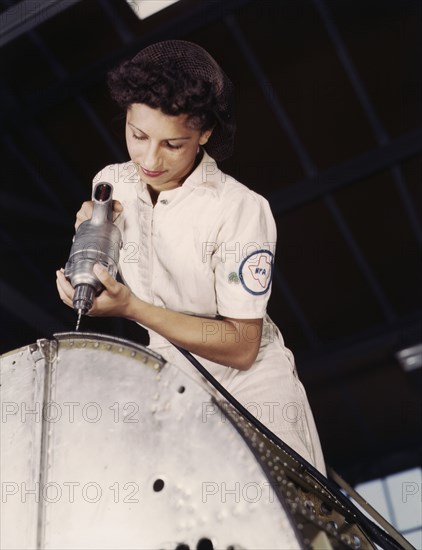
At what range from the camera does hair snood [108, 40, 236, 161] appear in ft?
4.94

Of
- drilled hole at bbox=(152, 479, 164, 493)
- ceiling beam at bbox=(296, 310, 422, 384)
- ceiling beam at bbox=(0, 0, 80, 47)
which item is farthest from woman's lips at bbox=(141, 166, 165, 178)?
ceiling beam at bbox=(296, 310, 422, 384)

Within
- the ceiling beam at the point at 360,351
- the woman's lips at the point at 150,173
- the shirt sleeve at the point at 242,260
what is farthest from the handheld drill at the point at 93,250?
the ceiling beam at the point at 360,351

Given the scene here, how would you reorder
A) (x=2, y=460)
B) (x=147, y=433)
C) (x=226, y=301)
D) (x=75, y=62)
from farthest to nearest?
(x=75, y=62) < (x=226, y=301) < (x=2, y=460) < (x=147, y=433)

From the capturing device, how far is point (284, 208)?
4.64 metres

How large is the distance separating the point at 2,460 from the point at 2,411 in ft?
0.32

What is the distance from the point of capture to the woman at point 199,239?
4.84ft

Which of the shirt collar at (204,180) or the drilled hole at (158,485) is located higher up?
the shirt collar at (204,180)

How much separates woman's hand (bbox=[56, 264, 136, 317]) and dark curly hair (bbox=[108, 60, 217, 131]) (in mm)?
463

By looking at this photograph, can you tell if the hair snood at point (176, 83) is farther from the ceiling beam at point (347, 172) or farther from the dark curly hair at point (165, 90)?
A: the ceiling beam at point (347, 172)

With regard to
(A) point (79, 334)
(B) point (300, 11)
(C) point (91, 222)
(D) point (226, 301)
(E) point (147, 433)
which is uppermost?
(B) point (300, 11)

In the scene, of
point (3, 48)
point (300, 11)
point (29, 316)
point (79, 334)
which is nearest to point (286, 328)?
point (29, 316)

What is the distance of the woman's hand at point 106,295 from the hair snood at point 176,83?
0.46 m

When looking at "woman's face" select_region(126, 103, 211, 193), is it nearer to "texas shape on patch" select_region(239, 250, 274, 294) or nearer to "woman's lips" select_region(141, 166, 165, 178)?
"woman's lips" select_region(141, 166, 165, 178)

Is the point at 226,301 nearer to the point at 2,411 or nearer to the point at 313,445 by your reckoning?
the point at 313,445
